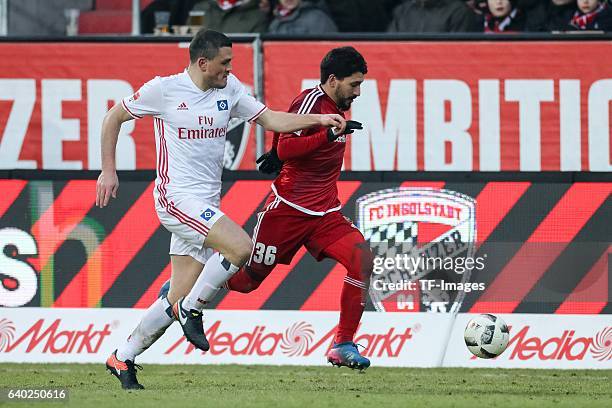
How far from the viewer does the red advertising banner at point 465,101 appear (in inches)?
481

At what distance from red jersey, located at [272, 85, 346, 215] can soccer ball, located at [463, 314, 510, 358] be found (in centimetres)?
125

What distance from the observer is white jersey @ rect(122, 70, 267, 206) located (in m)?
8.22

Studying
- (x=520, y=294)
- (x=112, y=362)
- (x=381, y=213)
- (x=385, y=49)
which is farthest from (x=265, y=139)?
(x=112, y=362)

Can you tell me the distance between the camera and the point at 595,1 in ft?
42.1

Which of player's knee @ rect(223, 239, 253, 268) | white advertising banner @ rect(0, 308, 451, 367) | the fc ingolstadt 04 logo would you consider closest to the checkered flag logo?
the fc ingolstadt 04 logo

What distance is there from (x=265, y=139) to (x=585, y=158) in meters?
2.87

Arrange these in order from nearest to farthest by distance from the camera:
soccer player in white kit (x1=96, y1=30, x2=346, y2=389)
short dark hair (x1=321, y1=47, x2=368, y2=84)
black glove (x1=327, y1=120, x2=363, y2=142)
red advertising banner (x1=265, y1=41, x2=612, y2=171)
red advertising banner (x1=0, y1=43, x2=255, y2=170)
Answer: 1. black glove (x1=327, y1=120, x2=363, y2=142)
2. soccer player in white kit (x1=96, y1=30, x2=346, y2=389)
3. short dark hair (x1=321, y1=47, x2=368, y2=84)
4. red advertising banner (x1=265, y1=41, x2=612, y2=171)
5. red advertising banner (x1=0, y1=43, x2=255, y2=170)

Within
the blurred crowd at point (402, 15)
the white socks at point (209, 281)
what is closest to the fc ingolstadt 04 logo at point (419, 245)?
the white socks at point (209, 281)

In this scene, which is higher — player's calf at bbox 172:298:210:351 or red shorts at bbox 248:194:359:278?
red shorts at bbox 248:194:359:278

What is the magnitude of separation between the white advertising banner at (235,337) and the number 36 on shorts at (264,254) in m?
1.36

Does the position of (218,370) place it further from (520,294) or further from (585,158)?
(585,158)

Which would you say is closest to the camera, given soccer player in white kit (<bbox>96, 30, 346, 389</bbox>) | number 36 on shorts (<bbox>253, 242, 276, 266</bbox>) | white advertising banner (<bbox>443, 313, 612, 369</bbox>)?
soccer player in white kit (<bbox>96, 30, 346, 389</bbox>)

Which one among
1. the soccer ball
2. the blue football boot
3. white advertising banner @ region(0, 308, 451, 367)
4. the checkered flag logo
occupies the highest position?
the checkered flag logo

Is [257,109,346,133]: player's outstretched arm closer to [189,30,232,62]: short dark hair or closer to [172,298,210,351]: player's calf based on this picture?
[189,30,232,62]: short dark hair
